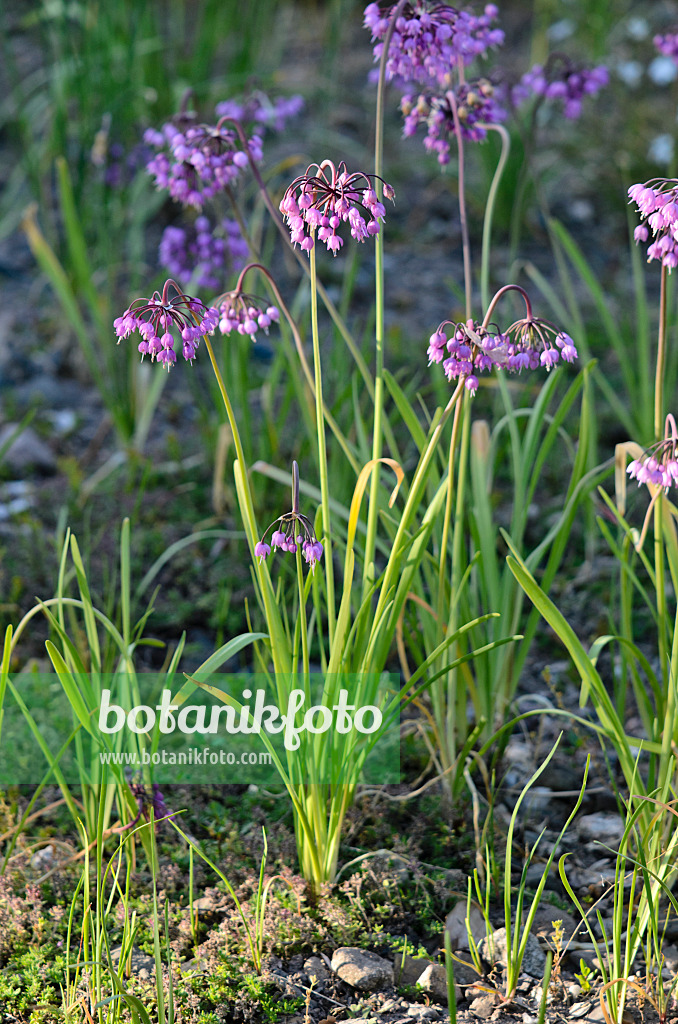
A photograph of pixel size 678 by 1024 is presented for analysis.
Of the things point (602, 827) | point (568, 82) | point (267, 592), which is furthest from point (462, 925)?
point (568, 82)

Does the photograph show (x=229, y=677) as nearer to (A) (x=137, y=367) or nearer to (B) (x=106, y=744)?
(B) (x=106, y=744)

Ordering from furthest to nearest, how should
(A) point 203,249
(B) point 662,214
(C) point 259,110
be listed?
1. (A) point 203,249
2. (C) point 259,110
3. (B) point 662,214

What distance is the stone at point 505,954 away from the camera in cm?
199

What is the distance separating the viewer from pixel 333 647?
1.96 metres

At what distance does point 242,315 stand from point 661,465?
0.92 m

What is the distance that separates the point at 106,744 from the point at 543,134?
17.9ft

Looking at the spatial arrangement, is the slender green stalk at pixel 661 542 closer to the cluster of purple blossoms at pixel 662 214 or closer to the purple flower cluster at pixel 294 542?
the cluster of purple blossoms at pixel 662 214

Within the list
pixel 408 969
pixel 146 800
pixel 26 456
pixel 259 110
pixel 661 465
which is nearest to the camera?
pixel 661 465

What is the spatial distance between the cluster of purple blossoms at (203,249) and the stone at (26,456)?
3.35 feet

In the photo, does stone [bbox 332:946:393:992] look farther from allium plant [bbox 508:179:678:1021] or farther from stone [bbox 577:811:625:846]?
stone [bbox 577:811:625:846]

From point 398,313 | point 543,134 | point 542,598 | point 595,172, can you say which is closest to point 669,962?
point 542,598

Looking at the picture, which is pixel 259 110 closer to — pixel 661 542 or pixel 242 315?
pixel 242 315

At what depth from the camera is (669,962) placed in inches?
77.8

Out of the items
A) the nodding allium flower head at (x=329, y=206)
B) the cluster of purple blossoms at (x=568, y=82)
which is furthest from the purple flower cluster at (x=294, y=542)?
the cluster of purple blossoms at (x=568, y=82)
